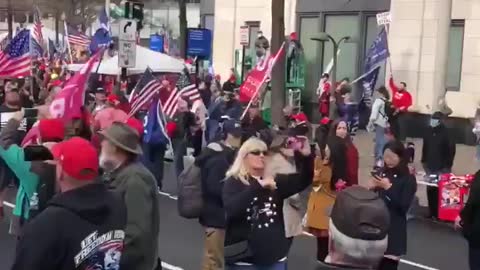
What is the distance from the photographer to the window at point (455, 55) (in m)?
25.1

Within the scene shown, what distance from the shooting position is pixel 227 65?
33.2 meters

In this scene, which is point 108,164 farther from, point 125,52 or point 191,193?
point 125,52

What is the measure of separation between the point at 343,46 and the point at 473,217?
2172 centimetres

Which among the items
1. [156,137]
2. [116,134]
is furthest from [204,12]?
[116,134]

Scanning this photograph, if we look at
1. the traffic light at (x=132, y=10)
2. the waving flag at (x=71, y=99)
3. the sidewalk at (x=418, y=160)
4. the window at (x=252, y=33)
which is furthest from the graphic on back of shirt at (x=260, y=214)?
the window at (x=252, y=33)

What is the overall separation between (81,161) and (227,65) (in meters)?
29.3

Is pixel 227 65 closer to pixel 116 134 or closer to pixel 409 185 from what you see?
pixel 409 185

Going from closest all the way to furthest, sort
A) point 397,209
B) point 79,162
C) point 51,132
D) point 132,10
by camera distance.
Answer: point 79,162 < point 51,132 < point 397,209 < point 132,10

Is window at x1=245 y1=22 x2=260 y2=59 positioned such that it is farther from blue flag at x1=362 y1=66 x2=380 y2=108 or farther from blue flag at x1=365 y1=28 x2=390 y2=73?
blue flag at x1=365 y1=28 x2=390 y2=73

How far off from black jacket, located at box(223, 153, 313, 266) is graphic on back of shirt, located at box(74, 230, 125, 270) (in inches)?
84.0

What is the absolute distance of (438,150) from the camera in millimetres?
14258

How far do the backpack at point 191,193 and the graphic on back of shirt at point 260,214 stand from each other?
1343 millimetres

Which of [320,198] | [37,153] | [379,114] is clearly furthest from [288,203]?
[379,114]

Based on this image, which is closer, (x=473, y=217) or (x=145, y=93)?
(x=473, y=217)
